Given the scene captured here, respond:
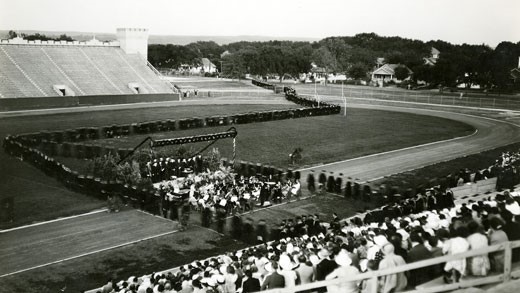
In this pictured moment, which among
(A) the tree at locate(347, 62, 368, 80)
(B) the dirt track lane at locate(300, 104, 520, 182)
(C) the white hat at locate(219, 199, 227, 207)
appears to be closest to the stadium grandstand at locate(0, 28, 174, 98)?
(B) the dirt track lane at locate(300, 104, 520, 182)

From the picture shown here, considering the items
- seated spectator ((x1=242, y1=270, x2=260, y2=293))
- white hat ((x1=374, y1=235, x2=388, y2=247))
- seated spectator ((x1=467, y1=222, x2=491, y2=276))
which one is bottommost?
seated spectator ((x1=242, y1=270, x2=260, y2=293))

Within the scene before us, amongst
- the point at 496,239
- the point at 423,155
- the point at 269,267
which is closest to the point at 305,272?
the point at 269,267

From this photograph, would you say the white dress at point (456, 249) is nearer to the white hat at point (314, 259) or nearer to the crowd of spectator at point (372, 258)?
the crowd of spectator at point (372, 258)

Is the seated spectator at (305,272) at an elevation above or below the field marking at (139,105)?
above

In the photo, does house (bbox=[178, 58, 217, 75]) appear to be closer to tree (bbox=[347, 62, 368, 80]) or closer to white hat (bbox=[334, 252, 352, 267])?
tree (bbox=[347, 62, 368, 80])

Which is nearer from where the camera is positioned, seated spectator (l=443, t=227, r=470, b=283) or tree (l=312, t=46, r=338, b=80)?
seated spectator (l=443, t=227, r=470, b=283)

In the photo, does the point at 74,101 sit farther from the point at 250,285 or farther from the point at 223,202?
the point at 250,285

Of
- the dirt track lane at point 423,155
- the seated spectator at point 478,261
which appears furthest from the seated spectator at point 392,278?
the dirt track lane at point 423,155
